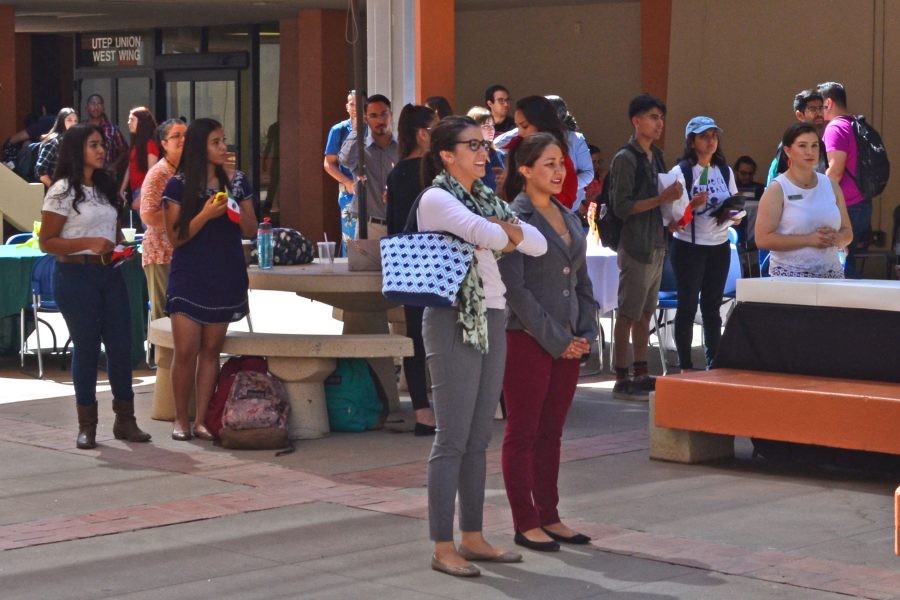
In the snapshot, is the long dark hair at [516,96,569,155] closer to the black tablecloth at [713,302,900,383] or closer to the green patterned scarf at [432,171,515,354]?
the black tablecloth at [713,302,900,383]

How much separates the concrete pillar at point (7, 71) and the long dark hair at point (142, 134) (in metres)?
11.4

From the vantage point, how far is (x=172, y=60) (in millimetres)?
27109

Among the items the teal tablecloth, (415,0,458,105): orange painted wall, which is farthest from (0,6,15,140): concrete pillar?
the teal tablecloth

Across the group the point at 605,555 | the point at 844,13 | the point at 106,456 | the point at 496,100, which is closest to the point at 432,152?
the point at 605,555

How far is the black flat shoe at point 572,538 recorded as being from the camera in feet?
21.9

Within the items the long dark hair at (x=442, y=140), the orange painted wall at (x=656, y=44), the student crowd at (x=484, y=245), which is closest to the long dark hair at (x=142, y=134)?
the student crowd at (x=484, y=245)

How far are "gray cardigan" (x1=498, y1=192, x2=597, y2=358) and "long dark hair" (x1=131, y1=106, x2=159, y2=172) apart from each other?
8025 mm

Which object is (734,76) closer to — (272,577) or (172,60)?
(172,60)

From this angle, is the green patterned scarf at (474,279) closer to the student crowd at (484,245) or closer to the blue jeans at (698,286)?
the student crowd at (484,245)

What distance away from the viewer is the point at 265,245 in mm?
9742

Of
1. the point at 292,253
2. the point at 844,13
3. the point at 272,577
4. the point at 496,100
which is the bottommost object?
the point at 272,577

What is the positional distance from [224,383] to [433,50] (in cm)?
649

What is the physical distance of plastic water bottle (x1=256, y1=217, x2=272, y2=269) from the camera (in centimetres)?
972

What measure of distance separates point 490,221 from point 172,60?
71.7 feet
